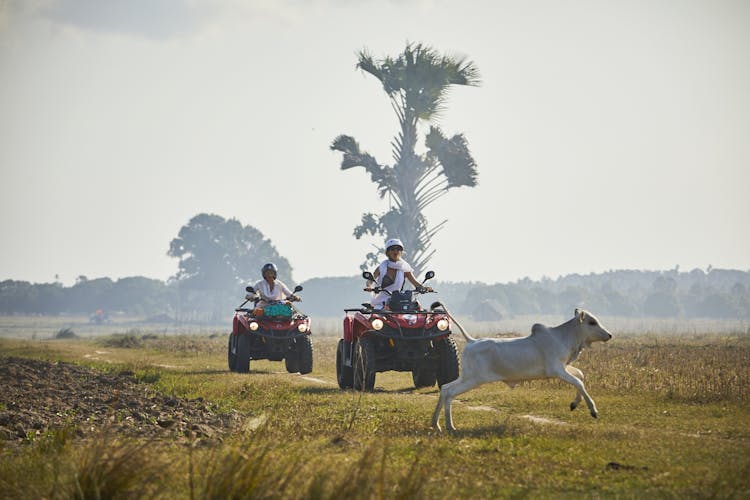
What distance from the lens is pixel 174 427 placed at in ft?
36.7

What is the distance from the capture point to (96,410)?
43.2 feet

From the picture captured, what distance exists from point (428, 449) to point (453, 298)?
15919 centimetres

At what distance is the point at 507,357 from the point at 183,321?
12228cm

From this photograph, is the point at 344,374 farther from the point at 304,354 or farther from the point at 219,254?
the point at 219,254

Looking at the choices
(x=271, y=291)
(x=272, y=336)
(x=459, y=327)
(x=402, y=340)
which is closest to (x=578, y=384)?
(x=459, y=327)

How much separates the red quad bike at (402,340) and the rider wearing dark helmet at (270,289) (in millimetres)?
5637

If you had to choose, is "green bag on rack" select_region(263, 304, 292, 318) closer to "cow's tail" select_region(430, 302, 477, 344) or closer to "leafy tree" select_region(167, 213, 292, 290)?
"cow's tail" select_region(430, 302, 477, 344)

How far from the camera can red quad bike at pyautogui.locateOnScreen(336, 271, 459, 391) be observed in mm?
15664

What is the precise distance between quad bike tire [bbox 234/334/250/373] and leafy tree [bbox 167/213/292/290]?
10143 centimetres

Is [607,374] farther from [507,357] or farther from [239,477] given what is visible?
[239,477]

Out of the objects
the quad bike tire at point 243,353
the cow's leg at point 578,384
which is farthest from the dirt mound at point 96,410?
the cow's leg at point 578,384

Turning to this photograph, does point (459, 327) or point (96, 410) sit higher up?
point (459, 327)

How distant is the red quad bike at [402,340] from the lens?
15.7 meters

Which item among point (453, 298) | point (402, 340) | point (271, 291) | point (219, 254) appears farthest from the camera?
point (453, 298)
